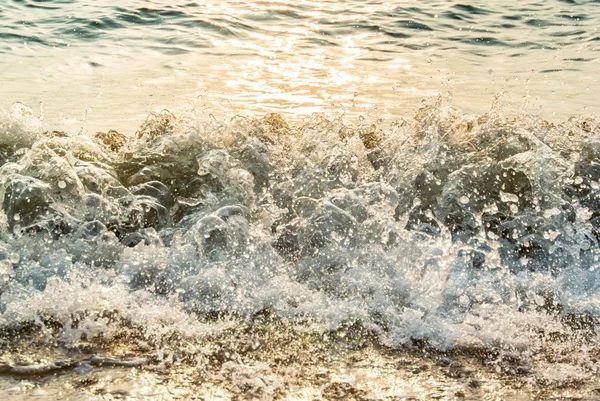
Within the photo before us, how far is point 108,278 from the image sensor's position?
3621 millimetres

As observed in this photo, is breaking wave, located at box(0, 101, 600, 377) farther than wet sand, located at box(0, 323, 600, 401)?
Yes

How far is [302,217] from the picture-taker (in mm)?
4305

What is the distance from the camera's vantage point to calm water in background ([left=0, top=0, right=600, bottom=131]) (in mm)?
7359

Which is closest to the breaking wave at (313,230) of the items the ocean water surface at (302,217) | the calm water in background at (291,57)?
the ocean water surface at (302,217)

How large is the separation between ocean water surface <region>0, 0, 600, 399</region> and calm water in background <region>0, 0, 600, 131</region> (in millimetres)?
83

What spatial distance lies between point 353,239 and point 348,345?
97 centimetres

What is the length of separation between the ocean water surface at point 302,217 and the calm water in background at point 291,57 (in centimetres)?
8

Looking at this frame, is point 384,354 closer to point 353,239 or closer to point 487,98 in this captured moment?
point 353,239

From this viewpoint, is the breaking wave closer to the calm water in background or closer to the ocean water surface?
the ocean water surface

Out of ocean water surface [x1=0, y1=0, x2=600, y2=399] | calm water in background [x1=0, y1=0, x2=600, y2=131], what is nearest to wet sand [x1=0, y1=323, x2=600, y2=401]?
ocean water surface [x1=0, y1=0, x2=600, y2=399]

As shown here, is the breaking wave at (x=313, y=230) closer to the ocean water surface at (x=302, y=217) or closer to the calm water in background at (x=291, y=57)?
the ocean water surface at (x=302, y=217)

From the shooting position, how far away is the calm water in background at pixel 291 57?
736cm

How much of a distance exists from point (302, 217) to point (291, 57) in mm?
5391

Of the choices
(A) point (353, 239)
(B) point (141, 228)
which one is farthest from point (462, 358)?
(B) point (141, 228)
